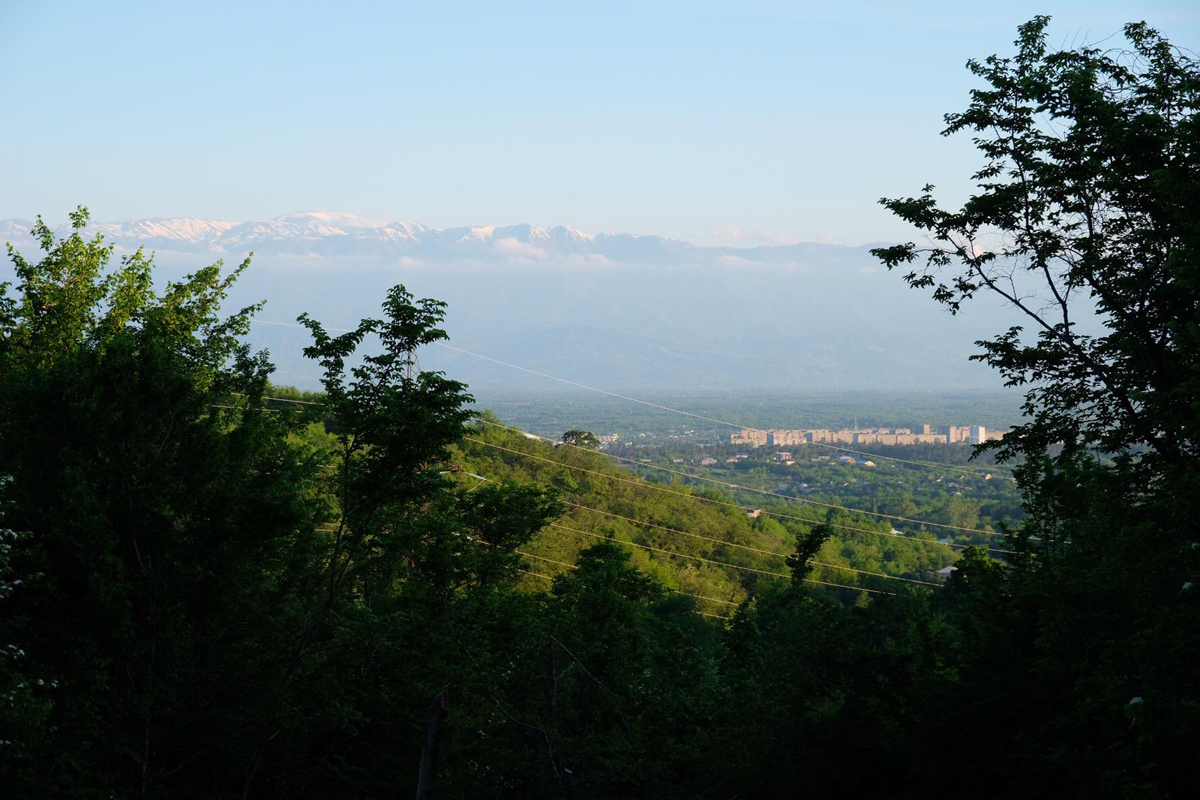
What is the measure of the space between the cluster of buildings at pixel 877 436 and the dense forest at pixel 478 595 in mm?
151325

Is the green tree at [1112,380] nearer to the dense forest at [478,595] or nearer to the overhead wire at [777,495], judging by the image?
the dense forest at [478,595]

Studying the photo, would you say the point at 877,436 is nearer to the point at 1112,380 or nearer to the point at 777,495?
the point at 777,495

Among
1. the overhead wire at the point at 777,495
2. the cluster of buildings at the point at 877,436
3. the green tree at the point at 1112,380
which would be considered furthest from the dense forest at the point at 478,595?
the cluster of buildings at the point at 877,436

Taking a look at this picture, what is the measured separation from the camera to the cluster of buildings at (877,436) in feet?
559

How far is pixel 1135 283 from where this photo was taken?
1218 centimetres

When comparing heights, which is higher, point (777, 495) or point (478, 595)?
point (478, 595)

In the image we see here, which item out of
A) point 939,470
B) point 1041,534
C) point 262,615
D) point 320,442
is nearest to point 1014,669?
point 1041,534

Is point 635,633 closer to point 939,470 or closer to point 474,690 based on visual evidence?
point 474,690

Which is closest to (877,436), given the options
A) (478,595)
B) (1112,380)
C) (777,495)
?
(777,495)

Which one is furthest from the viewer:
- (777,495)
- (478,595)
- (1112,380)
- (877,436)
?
(877,436)

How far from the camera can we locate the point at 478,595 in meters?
20.8

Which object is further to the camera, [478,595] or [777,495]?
[777,495]

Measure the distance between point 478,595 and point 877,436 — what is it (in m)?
173

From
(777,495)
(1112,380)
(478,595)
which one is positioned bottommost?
(777,495)
